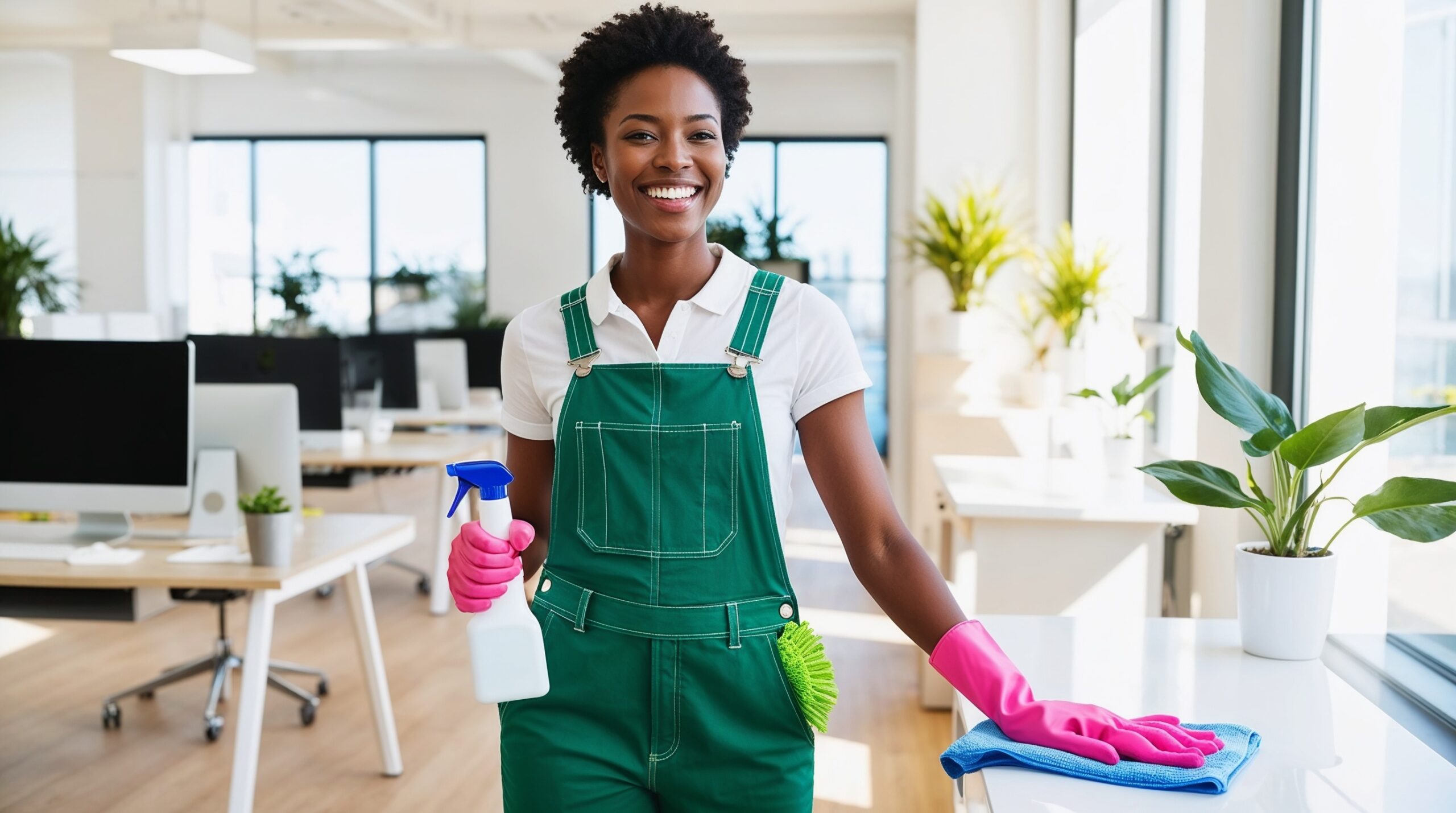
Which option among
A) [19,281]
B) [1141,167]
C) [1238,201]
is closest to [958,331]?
[1141,167]

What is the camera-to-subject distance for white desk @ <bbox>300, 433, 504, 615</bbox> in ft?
16.1

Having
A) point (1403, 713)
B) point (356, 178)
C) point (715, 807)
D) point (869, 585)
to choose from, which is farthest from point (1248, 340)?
point (356, 178)

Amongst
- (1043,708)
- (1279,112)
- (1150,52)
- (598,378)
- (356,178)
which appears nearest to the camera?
(1043,708)

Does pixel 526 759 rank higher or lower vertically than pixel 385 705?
higher

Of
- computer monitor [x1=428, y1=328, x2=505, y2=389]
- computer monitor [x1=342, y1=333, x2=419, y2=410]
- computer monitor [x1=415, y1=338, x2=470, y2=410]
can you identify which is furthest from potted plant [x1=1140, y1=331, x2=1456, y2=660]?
computer monitor [x1=428, y1=328, x2=505, y2=389]

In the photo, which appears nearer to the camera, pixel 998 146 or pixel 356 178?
pixel 998 146

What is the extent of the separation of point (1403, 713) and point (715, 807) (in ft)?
4.15

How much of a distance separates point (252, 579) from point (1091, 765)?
6.79 feet

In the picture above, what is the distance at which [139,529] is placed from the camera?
3.33 m

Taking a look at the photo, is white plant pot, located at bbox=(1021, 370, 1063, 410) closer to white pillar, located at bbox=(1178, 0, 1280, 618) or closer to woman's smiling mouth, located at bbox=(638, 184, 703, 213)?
white pillar, located at bbox=(1178, 0, 1280, 618)

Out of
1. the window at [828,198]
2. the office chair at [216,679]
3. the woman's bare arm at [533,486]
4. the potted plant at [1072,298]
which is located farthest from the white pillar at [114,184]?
the woman's bare arm at [533,486]

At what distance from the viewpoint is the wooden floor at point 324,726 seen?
326cm

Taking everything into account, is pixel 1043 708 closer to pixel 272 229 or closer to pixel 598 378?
pixel 598 378

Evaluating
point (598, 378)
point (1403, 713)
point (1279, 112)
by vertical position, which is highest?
point (1279, 112)
